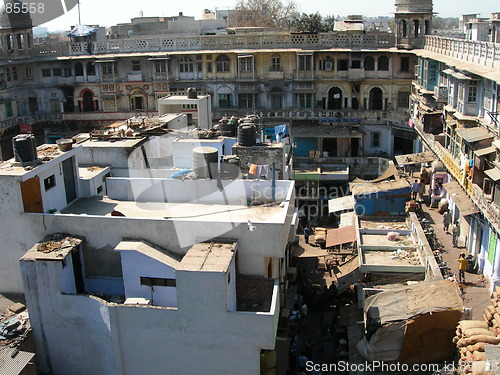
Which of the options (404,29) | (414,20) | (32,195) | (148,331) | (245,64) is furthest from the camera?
(245,64)

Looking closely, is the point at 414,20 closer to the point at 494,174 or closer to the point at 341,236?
the point at 341,236

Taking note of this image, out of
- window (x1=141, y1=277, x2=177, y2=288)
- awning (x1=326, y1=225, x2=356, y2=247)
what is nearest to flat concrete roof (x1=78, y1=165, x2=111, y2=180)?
window (x1=141, y1=277, x2=177, y2=288)

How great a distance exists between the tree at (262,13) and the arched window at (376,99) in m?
37.5

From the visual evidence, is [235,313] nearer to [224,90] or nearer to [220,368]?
[220,368]

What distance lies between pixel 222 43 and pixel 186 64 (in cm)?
368

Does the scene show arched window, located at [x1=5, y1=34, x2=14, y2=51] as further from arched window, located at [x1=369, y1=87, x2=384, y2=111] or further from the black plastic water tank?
arched window, located at [x1=369, y1=87, x2=384, y2=111]

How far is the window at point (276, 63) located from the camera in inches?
1869

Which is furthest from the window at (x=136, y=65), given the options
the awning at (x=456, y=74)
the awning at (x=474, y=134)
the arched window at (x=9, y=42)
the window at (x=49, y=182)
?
the awning at (x=474, y=134)

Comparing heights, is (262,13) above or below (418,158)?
above

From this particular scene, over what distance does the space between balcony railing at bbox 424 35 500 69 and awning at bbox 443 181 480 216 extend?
20.2 ft

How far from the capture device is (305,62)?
46.6 meters

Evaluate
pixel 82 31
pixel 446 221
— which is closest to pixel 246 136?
pixel 446 221

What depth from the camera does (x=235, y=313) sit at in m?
17.6

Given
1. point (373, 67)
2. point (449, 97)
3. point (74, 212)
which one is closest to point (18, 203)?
point (74, 212)
